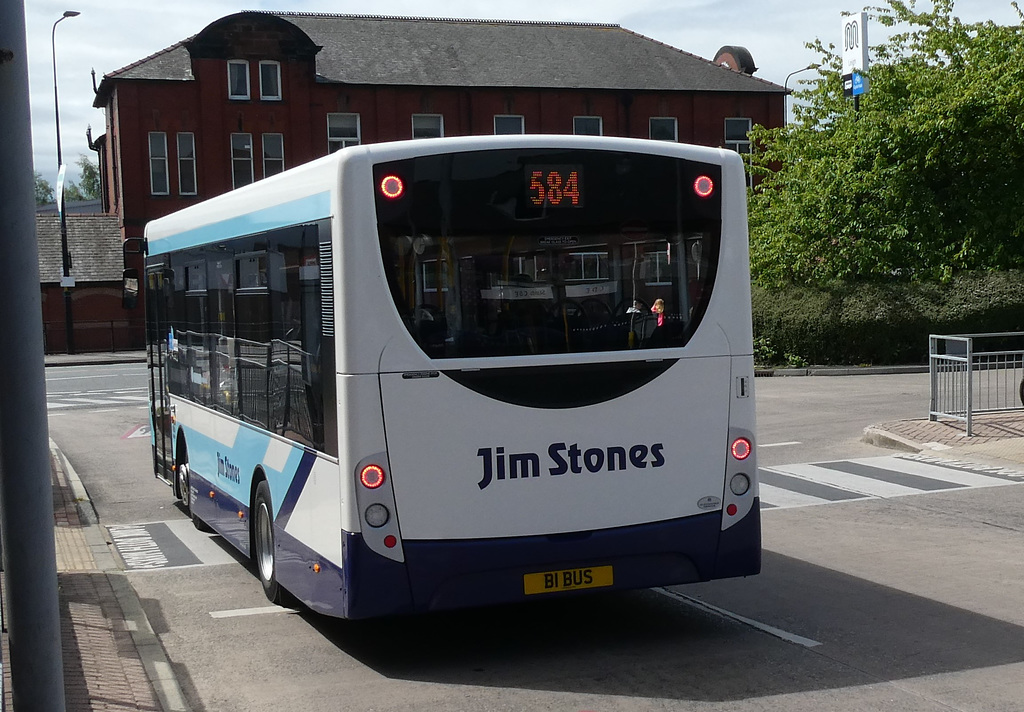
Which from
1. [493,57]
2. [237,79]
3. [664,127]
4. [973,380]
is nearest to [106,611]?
[973,380]

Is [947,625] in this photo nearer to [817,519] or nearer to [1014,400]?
[817,519]

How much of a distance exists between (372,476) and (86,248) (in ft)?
164

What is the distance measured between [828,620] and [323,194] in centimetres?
398

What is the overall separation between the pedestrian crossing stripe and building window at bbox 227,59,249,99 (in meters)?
40.0

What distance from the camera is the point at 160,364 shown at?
13281 mm

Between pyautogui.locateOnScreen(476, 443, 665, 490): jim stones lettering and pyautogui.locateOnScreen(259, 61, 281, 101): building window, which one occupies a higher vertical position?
pyautogui.locateOnScreen(259, 61, 281, 101): building window

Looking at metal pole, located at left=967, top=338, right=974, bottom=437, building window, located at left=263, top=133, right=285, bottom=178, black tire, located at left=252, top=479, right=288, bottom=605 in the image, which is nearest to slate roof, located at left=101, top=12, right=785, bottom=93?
building window, located at left=263, top=133, right=285, bottom=178

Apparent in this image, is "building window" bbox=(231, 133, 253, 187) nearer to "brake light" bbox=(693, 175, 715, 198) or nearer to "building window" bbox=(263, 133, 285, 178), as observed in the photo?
"building window" bbox=(263, 133, 285, 178)

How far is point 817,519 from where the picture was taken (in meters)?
11.9

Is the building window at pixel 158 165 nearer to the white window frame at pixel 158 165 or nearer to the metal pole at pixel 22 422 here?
the white window frame at pixel 158 165

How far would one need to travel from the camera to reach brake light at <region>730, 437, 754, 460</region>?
7492mm

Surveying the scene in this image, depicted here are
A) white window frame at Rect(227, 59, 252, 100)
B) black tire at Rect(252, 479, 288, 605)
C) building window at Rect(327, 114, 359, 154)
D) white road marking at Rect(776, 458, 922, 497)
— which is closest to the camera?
black tire at Rect(252, 479, 288, 605)

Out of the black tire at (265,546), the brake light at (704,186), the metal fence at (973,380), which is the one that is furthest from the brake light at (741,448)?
the metal fence at (973,380)

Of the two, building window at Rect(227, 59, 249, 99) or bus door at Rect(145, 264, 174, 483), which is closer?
bus door at Rect(145, 264, 174, 483)
